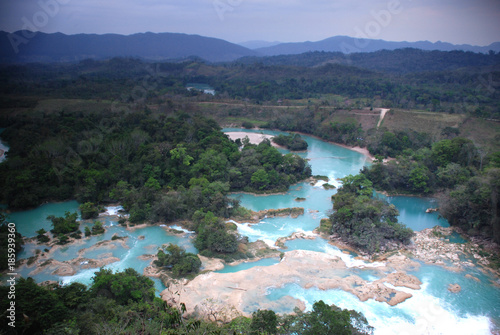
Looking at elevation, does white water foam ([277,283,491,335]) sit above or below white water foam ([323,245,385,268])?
above

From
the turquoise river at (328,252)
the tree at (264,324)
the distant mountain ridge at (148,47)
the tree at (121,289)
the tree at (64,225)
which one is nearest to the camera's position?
the tree at (264,324)

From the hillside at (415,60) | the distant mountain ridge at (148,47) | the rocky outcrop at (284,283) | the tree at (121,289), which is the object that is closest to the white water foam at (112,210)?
the tree at (121,289)

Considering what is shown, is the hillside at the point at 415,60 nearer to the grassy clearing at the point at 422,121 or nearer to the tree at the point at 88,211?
the grassy clearing at the point at 422,121

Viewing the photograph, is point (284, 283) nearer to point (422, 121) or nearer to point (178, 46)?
point (422, 121)

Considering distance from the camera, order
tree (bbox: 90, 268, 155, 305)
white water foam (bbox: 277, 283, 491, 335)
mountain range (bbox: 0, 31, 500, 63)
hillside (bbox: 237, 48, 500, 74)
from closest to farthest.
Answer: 1. white water foam (bbox: 277, 283, 491, 335)
2. tree (bbox: 90, 268, 155, 305)
3. hillside (bbox: 237, 48, 500, 74)
4. mountain range (bbox: 0, 31, 500, 63)

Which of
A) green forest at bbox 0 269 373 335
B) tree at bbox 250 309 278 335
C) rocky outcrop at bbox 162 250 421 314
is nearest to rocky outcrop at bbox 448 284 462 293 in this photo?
rocky outcrop at bbox 162 250 421 314

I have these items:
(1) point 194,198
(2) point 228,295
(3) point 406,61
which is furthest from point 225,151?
(3) point 406,61

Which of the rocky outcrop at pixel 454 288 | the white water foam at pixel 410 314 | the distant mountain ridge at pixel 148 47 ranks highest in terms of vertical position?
the distant mountain ridge at pixel 148 47

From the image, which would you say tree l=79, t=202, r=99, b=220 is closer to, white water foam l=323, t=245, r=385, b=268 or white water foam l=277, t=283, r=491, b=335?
white water foam l=277, t=283, r=491, b=335

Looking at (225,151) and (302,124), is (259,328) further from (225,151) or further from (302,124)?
(302,124)

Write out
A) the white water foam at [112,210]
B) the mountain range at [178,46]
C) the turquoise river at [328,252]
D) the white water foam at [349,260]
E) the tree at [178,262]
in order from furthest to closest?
the mountain range at [178,46] < the white water foam at [112,210] < the white water foam at [349,260] < the tree at [178,262] < the turquoise river at [328,252]
